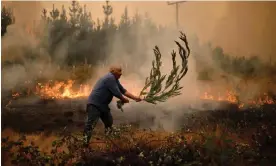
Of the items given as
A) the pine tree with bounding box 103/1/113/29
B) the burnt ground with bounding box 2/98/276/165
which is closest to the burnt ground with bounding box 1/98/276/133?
the burnt ground with bounding box 2/98/276/165

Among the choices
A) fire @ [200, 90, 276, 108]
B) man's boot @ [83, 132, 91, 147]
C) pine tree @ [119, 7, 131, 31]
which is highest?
pine tree @ [119, 7, 131, 31]

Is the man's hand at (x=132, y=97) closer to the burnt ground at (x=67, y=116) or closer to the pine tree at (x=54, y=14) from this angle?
the burnt ground at (x=67, y=116)

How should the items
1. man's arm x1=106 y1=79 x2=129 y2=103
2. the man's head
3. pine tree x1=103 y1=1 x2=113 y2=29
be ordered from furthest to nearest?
pine tree x1=103 y1=1 x2=113 y2=29, the man's head, man's arm x1=106 y1=79 x2=129 y2=103

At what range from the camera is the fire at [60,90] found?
4266mm

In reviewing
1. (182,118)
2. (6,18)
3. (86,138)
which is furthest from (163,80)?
(6,18)

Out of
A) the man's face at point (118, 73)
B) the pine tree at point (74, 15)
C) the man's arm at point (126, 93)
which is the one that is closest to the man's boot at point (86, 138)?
the man's arm at point (126, 93)

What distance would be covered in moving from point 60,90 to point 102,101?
54cm

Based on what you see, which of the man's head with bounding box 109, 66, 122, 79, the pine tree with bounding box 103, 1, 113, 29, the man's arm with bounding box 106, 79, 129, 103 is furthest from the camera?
the pine tree with bounding box 103, 1, 113, 29

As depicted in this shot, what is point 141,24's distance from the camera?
432 centimetres

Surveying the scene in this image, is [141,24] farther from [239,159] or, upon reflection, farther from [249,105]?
[239,159]

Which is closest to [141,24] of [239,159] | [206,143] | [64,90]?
[64,90]

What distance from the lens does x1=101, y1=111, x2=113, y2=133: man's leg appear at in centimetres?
414

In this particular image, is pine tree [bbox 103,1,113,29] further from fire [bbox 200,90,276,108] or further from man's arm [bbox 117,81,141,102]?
fire [bbox 200,90,276,108]

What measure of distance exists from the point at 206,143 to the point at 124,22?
163cm
